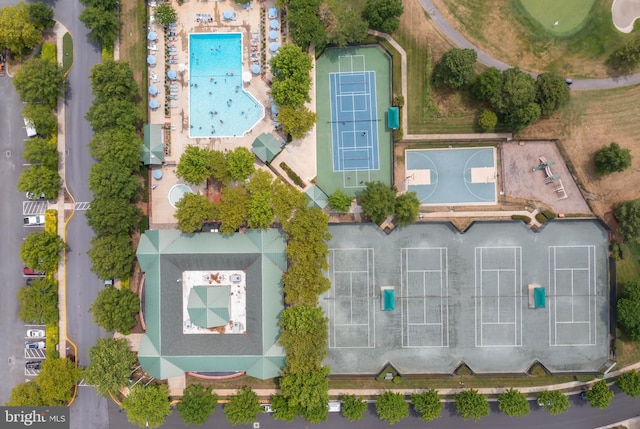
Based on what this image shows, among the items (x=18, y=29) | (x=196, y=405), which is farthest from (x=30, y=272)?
(x=18, y=29)

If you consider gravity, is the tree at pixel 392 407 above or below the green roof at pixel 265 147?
below

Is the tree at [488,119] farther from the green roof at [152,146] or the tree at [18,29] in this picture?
the tree at [18,29]

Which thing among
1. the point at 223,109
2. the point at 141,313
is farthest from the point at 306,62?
the point at 141,313

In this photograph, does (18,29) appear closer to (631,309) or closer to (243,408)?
(243,408)

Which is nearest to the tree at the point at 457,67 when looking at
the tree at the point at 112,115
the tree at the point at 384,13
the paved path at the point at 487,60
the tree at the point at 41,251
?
the paved path at the point at 487,60

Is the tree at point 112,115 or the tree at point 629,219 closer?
the tree at point 629,219

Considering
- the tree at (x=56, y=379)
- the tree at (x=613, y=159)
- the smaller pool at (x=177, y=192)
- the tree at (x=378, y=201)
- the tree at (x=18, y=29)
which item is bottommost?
the tree at (x=56, y=379)
